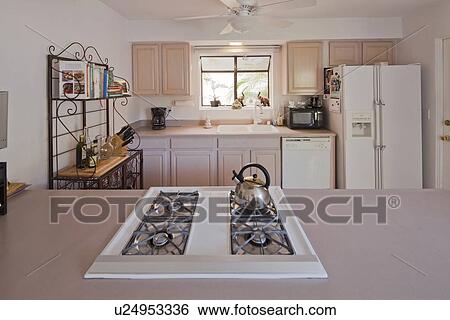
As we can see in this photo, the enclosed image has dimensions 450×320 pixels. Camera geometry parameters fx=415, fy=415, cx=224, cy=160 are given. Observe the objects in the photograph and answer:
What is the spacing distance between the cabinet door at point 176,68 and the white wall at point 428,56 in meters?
2.55

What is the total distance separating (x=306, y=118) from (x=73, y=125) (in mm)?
2767

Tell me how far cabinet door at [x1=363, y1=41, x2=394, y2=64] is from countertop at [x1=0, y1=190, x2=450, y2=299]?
347 cm

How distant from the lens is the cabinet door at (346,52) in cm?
491

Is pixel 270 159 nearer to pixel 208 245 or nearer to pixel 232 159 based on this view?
pixel 232 159

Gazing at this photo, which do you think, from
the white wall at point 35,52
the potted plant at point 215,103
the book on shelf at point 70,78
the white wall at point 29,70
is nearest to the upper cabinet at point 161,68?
the white wall at point 35,52

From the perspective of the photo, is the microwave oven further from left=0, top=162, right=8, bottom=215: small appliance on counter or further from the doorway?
left=0, top=162, right=8, bottom=215: small appliance on counter

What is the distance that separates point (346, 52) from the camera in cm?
492

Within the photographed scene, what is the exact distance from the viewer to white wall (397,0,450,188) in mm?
4043

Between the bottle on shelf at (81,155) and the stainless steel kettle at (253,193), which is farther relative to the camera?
the bottle on shelf at (81,155)

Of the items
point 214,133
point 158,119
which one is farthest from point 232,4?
point 158,119

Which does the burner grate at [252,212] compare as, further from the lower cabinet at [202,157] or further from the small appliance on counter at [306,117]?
the small appliance on counter at [306,117]

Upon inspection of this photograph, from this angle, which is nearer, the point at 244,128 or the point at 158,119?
the point at 158,119

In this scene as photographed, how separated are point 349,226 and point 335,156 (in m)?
3.17

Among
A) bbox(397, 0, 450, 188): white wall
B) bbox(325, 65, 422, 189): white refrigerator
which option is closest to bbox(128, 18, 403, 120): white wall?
bbox(397, 0, 450, 188): white wall
